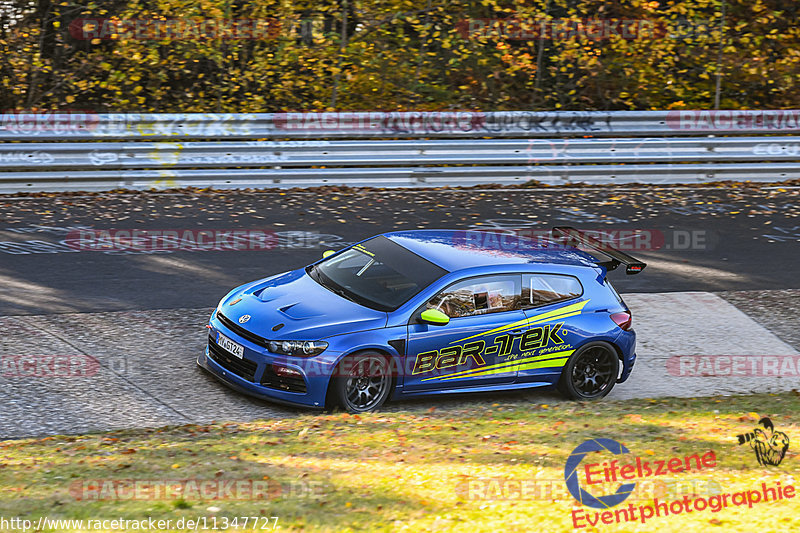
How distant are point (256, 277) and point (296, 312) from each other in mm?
3374

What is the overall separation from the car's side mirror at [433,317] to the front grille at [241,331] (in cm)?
136

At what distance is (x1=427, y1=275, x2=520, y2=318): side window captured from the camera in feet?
28.0

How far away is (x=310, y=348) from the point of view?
26.1 feet

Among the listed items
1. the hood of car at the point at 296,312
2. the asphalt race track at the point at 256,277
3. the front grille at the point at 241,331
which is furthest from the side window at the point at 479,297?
the front grille at the point at 241,331

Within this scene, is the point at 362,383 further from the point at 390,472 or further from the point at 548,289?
the point at 548,289

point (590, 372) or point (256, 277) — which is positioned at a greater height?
point (256, 277)

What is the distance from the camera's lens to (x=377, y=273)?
8.91 meters

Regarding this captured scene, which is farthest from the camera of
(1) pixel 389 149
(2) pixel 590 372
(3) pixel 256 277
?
(1) pixel 389 149

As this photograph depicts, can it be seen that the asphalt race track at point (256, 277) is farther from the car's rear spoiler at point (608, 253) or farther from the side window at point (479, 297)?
the car's rear spoiler at point (608, 253)

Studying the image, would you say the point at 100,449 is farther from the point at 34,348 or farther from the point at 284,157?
the point at 284,157


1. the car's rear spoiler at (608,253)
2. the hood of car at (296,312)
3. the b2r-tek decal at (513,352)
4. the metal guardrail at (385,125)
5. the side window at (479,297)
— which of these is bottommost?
the b2r-tek decal at (513,352)

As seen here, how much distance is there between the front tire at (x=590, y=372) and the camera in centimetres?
897

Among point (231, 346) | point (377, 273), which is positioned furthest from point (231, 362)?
point (377, 273)

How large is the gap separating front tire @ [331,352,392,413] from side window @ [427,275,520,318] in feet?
2.34
